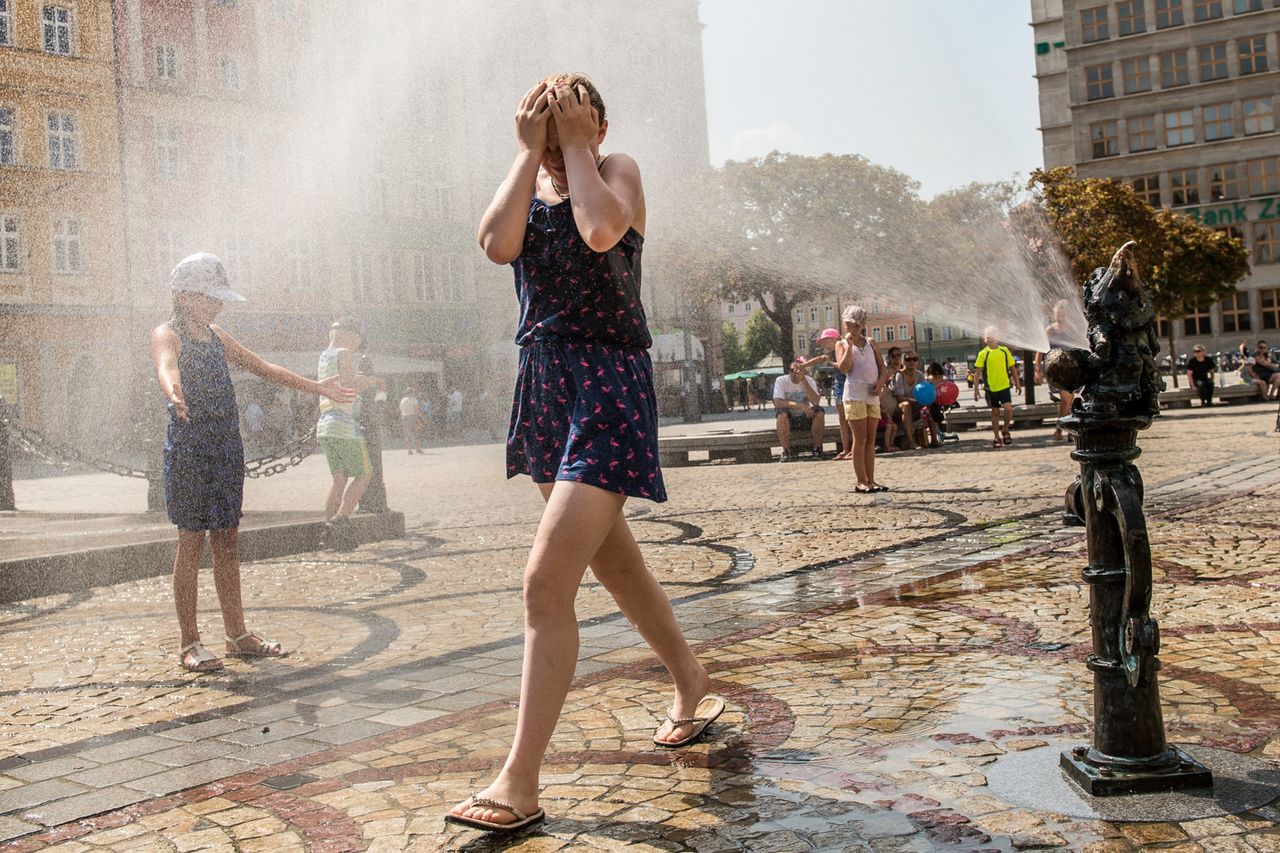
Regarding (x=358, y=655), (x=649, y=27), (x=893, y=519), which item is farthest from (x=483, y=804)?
(x=649, y=27)

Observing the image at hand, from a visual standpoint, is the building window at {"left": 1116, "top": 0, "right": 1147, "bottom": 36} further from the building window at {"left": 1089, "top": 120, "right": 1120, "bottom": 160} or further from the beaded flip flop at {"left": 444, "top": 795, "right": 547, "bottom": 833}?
the beaded flip flop at {"left": 444, "top": 795, "right": 547, "bottom": 833}

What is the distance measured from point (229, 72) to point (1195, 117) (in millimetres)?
54388

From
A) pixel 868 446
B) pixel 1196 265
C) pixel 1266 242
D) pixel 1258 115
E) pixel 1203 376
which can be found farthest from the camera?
pixel 1266 242

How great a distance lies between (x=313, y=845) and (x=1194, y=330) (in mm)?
64799

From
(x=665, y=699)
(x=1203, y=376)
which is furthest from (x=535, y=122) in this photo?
(x=1203, y=376)

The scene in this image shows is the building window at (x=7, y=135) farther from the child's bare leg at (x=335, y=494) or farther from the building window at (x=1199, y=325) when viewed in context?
the building window at (x=1199, y=325)

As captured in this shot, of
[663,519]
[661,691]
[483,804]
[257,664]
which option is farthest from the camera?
[663,519]

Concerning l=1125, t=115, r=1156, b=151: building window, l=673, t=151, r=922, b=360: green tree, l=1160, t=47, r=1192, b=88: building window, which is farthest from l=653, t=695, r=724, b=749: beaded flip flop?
l=1125, t=115, r=1156, b=151: building window

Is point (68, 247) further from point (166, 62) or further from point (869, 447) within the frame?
point (869, 447)

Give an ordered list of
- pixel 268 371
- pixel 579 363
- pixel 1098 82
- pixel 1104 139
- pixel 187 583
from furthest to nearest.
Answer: pixel 1104 139 < pixel 1098 82 < pixel 268 371 < pixel 187 583 < pixel 579 363

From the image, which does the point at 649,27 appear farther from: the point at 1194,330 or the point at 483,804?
the point at 1194,330

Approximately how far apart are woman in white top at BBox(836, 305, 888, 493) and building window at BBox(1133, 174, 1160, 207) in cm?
5679

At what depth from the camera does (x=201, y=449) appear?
4.70m

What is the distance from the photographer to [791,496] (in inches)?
408
